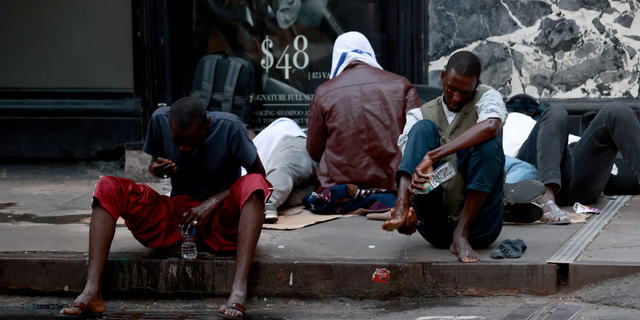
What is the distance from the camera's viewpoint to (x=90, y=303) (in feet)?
9.53

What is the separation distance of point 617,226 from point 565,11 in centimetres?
287

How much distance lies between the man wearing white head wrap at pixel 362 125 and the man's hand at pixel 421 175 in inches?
61.7

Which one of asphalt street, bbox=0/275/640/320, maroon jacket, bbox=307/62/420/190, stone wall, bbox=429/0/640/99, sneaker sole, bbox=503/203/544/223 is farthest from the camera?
stone wall, bbox=429/0/640/99

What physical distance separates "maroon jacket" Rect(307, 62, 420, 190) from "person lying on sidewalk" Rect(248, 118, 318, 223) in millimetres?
244

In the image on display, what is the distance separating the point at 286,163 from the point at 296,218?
565 millimetres

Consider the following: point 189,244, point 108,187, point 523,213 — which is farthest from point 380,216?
point 108,187

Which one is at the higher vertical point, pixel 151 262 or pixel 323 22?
pixel 323 22

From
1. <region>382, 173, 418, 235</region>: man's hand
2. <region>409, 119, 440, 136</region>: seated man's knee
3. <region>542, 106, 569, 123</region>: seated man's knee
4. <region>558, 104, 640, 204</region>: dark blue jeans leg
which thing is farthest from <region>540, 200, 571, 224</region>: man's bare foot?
<region>382, 173, 418, 235</region>: man's hand

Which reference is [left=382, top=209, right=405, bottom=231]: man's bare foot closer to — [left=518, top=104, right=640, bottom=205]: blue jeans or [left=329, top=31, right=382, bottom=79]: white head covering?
[left=518, top=104, right=640, bottom=205]: blue jeans

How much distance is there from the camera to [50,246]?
139 inches

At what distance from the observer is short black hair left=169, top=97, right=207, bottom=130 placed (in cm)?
302

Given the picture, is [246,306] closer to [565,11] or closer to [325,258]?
[325,258]

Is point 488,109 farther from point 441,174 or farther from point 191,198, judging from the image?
point 191,198

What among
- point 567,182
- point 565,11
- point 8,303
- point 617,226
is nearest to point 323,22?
point 565,11
